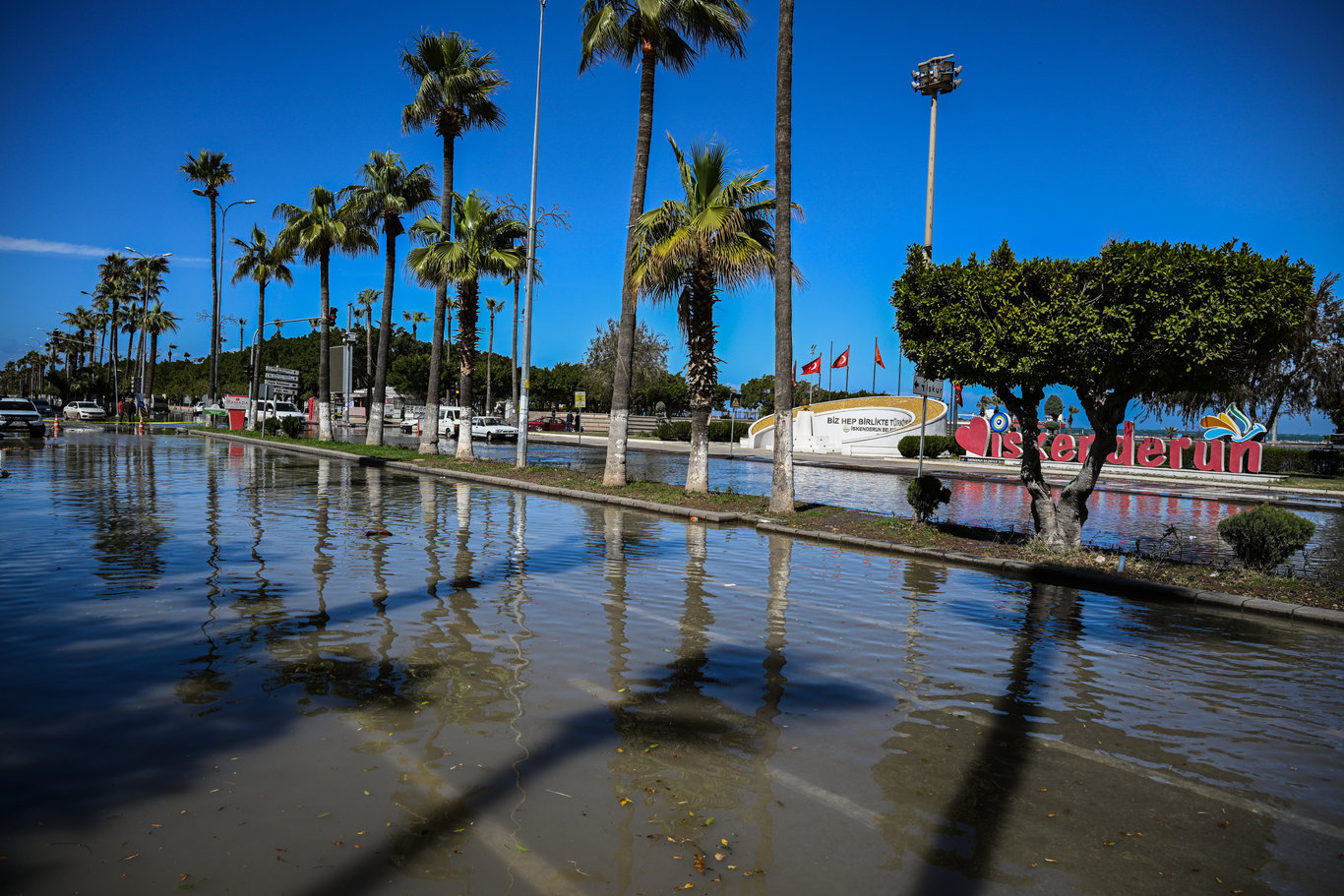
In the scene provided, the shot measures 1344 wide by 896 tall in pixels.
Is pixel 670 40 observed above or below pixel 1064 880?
above

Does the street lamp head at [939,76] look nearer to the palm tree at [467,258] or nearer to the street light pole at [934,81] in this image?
the street light pole at [934,81]

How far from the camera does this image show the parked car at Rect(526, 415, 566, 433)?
7088 cm

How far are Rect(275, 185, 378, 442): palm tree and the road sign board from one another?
2878cm

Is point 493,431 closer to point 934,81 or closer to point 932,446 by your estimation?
point 932,446

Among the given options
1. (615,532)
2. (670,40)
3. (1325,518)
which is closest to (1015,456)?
(1325,518)

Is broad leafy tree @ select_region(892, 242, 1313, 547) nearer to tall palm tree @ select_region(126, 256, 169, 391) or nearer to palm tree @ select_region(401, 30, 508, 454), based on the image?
palm tree @ select_region(401, 30, 508, 454)

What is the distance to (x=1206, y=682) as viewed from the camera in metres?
6.36

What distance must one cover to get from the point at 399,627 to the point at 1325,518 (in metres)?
22.3

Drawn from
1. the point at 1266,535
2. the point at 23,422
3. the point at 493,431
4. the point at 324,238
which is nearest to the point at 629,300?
the point at 1266,535

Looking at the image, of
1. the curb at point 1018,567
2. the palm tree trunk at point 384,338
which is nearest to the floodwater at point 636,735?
the curb at point 1018,567

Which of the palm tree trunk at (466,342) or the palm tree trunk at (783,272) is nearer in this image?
the palm tree trunk at (783,272)

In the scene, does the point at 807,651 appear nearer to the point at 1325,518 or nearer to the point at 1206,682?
the point at 1206,682

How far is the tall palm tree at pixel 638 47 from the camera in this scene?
1881 centimetres

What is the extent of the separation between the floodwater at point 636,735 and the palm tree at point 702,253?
9.01 metres
